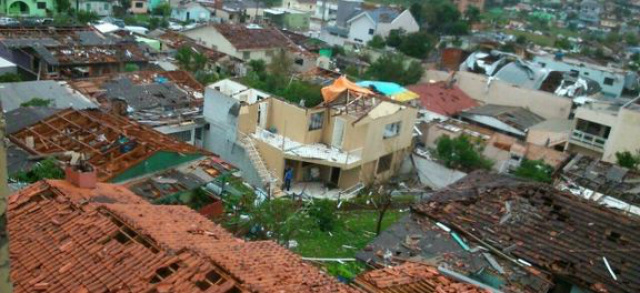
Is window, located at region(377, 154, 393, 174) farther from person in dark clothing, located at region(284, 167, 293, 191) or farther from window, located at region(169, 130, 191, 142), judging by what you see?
window, located at region(169, 130, 191, 142)

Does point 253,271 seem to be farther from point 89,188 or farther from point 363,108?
point 363,108

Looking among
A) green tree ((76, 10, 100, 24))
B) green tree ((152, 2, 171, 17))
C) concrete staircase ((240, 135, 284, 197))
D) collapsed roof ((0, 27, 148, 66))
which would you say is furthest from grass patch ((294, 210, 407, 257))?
green tree ((152, 2, 171, 17))

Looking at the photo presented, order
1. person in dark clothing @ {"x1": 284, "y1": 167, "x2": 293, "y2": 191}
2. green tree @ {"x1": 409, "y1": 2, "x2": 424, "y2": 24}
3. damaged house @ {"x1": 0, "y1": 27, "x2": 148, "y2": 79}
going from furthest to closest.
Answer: green tree @ {"x1": 409, "y1": 2, "x2": 424, "y2": 24} → damaged house @ {"x1": 0, "y1": 27, "x2": 148, "y2": 79} → person in dark clothing @ {"x1": 284, "y1": 167, "x2": 293, "y2": 191}

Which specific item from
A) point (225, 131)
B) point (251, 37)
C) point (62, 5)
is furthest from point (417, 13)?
point (225, 131)

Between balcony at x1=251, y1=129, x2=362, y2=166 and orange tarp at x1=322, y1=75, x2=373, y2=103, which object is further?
orange tarp at x1=322, y1=75, x2=373, y2=103

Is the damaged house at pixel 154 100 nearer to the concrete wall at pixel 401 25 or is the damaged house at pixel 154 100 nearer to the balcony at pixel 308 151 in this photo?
the balcony at pixel 308 151

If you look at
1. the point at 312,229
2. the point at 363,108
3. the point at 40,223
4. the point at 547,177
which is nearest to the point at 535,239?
the point at 312,229

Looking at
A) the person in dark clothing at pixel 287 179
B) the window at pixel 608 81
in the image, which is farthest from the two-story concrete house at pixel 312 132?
the window at pixel 608 81
